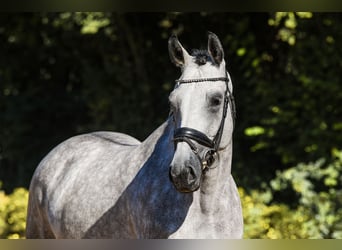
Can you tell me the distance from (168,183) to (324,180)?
193 inches

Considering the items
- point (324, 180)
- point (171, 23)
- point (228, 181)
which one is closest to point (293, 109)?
point (324, 180)

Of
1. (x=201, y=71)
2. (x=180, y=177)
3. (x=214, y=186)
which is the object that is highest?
(x=201, y=71)

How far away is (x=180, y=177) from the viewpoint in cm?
312

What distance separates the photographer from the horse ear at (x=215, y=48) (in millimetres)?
3465

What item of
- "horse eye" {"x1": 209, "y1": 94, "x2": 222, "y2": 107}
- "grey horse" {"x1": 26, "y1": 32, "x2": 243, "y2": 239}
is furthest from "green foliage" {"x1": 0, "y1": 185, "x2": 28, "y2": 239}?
"horse eye" {"x1": 209, "y1": 94, "x2": 222, "y2": 107}

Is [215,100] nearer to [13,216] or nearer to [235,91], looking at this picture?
[13,216]

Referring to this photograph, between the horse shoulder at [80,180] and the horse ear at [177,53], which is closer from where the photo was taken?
the horse ear at [177,53]

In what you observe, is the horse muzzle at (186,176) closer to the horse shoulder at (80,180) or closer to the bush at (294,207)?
the horse shoulder at (80,180)

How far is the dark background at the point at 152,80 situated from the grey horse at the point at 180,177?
4.57 metres

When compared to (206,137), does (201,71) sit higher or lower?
higher

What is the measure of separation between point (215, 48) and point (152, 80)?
271 inches

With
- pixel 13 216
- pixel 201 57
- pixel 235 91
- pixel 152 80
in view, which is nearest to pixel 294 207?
pixel 235 91

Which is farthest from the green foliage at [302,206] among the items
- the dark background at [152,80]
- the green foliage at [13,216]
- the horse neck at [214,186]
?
the horse neck at [214,186]

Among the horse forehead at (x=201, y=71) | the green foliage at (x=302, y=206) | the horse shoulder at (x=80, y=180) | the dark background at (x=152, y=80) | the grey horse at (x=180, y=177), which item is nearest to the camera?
the grey horse at (x=180, y=177)
